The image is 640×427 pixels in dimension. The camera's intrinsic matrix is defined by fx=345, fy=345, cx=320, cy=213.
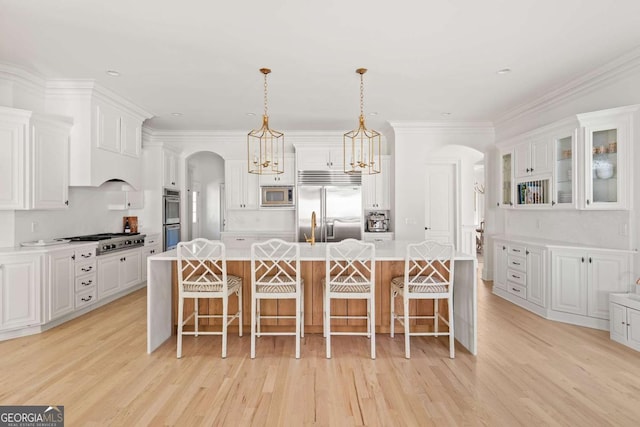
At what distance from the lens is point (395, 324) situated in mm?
3584

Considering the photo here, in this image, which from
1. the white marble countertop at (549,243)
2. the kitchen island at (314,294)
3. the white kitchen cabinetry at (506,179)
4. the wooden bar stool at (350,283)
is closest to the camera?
the wooden bar stool at (350,283)

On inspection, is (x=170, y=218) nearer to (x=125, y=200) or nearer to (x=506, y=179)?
(x=125, y=200)

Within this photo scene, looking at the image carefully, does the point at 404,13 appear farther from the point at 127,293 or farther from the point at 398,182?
the point at 127,293

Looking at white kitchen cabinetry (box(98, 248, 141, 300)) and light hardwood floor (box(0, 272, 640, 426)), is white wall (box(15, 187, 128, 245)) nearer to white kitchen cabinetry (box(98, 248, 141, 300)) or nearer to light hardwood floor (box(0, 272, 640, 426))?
white kitchen cabinetry (box(98, 248, 141, 300))

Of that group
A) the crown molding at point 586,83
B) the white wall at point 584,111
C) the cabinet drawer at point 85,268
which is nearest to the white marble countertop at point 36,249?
the cabinet drawer at point 85,268

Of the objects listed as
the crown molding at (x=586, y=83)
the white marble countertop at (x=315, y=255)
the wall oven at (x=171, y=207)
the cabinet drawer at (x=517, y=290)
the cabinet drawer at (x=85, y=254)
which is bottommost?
the cabinet drawer at (x=517, y=290)

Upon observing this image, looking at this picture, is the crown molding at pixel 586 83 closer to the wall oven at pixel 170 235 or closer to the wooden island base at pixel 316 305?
the wooden island base at pixel 316 305

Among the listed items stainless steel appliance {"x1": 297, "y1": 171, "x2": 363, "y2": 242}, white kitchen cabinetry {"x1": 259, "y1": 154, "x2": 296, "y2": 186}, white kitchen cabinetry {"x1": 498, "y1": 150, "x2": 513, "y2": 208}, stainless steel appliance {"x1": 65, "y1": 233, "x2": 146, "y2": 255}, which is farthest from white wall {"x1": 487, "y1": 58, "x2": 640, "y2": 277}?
stainless steel appliance {"x1": 65, "y1": 233, "x2": 146, "y2": 255}

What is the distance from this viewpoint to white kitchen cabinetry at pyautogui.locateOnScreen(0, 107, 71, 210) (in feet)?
11.7

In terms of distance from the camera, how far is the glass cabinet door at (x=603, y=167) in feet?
11.8

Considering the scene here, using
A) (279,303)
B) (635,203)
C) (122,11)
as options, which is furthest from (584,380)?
(122,11)

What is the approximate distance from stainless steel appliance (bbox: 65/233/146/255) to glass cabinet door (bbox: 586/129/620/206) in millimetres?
5807

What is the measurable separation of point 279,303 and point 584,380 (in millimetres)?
2605

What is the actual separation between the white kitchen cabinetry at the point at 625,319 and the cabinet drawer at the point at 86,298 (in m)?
5.79
